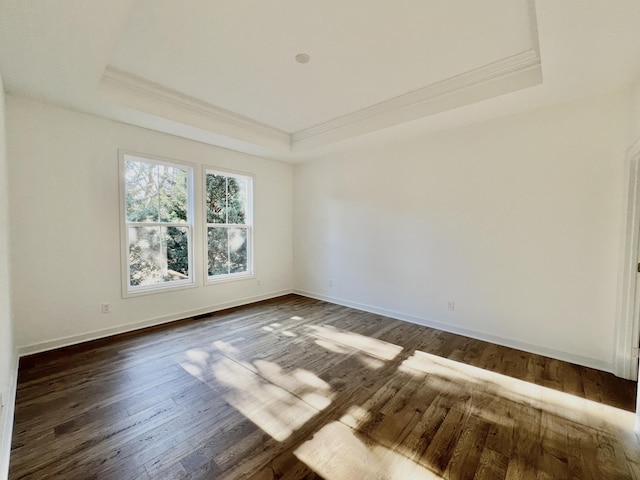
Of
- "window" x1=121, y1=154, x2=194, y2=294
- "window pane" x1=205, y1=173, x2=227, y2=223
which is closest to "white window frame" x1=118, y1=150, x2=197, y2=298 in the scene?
"window" x1=121, y1=154, x2=194, y2=294

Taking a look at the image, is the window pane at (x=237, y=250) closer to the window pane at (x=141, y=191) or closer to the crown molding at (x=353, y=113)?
the window pane at (x=141, y=191)

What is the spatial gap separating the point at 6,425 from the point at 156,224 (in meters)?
2.49

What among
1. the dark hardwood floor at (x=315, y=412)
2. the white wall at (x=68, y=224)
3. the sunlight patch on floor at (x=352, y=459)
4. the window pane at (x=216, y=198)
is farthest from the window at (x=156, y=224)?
the sunlight patch on floor at (x=352, y=459)

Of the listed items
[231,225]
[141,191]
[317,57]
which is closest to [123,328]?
[141,191]

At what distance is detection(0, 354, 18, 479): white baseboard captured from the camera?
4.91 ft

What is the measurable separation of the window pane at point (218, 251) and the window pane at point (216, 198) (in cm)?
18

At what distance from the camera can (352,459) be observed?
5.34 feet

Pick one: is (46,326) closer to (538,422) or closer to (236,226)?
(236,226)

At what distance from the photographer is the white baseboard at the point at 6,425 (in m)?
1.50

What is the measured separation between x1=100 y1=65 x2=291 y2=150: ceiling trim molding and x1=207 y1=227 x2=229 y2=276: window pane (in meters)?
1.57

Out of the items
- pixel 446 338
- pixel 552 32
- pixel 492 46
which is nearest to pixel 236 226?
pixel 446 338

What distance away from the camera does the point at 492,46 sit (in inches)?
91.7

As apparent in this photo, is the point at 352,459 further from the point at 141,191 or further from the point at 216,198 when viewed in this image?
the point at 216,198

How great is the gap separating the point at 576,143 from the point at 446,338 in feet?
8.18
